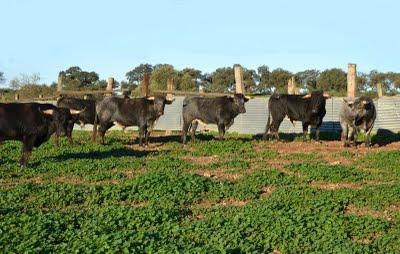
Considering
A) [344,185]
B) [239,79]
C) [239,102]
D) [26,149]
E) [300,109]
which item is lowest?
[344,185]

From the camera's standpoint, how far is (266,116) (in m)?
28.9

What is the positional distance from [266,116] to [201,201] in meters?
16.9

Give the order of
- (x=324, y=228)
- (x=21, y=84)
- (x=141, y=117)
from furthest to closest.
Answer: (x=21, y=84), (x=141, y=117), (x=324, y=228)

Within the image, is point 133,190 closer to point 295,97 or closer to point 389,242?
point 389,242

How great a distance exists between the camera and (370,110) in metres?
20.7

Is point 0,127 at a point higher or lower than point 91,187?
higher

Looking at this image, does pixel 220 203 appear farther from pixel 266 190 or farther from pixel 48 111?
pixel 48 111

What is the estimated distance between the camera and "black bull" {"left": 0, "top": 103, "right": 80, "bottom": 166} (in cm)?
1605

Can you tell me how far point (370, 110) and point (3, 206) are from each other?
46.9ft

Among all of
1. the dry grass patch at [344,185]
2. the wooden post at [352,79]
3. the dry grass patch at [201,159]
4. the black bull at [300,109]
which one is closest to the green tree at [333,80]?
the wooden post at [352,79]

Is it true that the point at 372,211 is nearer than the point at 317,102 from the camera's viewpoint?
Yes

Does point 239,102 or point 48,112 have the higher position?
point 239,102

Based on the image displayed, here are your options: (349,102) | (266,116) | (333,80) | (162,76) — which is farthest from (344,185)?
(333,80)

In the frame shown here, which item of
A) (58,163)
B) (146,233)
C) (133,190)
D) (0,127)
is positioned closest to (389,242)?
(146,233)
